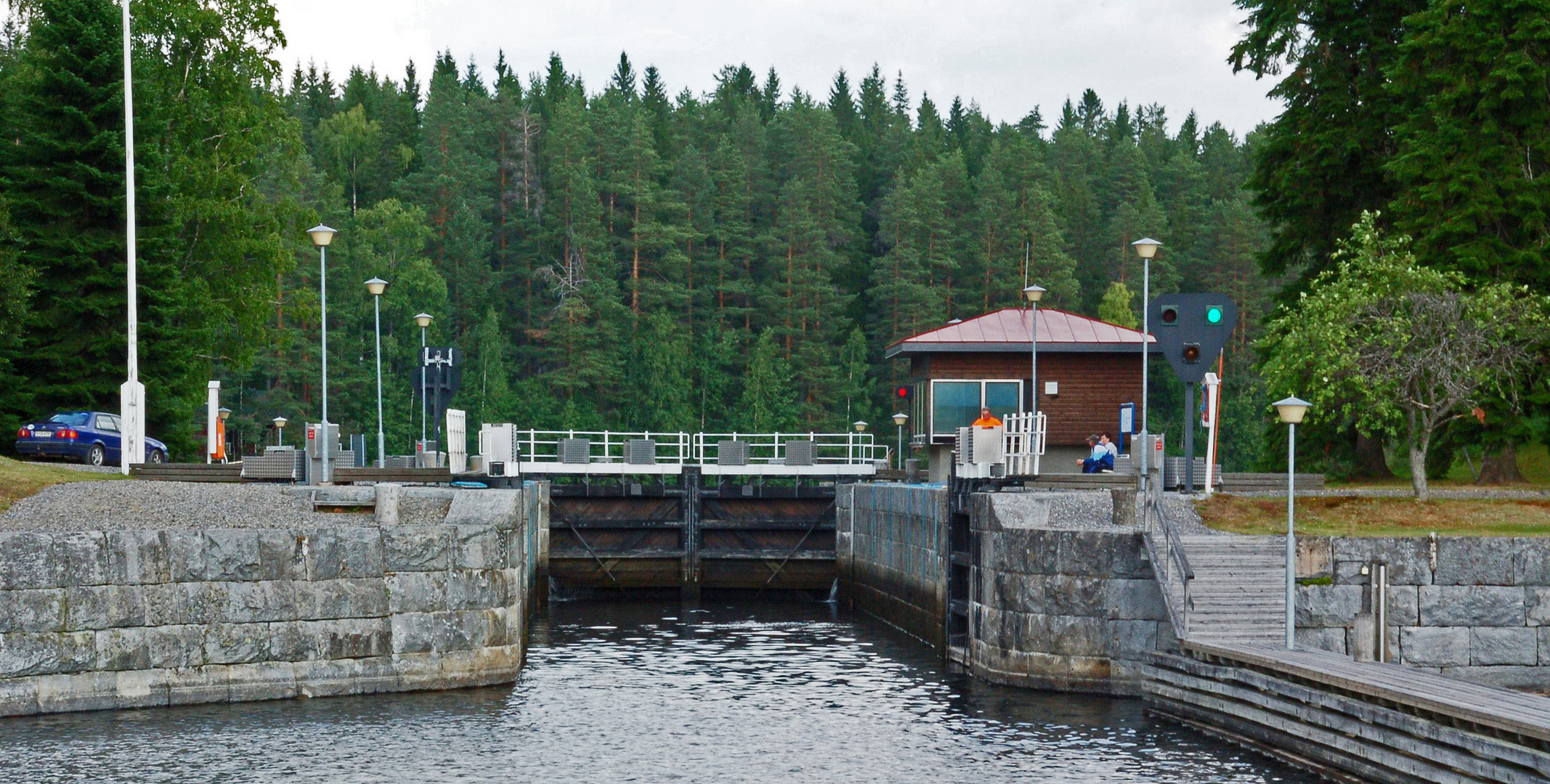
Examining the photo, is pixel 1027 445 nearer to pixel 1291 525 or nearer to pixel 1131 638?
pixel 1131 638

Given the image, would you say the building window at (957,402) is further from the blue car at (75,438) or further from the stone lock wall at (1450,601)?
the stone lock wall at (1450,601)

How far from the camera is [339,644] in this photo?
21219mm

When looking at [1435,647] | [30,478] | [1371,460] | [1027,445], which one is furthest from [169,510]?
[1371,460]

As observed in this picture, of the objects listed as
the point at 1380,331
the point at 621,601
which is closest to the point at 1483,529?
the point at 1380,331

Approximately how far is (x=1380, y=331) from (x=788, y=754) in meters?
15.7

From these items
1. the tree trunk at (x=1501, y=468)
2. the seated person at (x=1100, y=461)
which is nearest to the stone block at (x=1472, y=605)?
the seated person at (x=1100, y=461)

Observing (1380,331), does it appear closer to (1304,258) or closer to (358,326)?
(1304,258)

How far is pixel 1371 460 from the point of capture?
38.5 m

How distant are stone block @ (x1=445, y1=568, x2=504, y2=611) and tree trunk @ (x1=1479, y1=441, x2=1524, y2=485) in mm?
22306

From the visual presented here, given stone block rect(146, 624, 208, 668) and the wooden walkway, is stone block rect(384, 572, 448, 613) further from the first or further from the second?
the wooden walkway

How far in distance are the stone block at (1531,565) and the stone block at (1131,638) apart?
4.87 m

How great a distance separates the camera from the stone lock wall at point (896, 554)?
29031 millimetres

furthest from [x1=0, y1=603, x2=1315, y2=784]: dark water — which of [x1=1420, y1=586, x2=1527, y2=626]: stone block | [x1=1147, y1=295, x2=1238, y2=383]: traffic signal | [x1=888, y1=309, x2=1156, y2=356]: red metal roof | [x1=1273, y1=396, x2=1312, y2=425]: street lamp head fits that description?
[x1=888, y1=309, x2=1156, y2=356]: red metal roof

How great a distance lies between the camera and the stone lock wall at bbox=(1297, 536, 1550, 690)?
21516 mm
